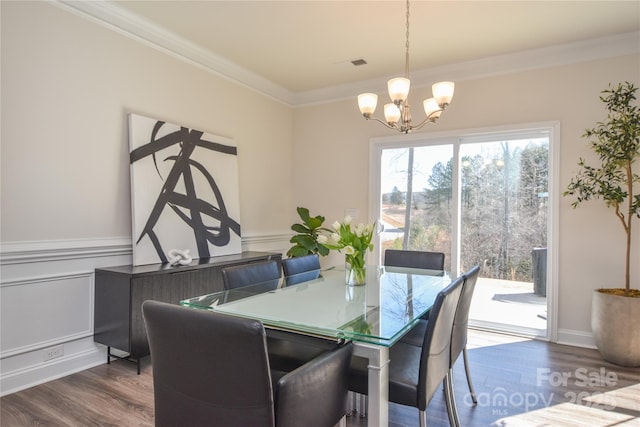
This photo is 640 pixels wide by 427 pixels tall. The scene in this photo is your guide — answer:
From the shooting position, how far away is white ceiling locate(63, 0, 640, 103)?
293 centimetres

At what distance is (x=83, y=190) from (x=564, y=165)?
4.36 meters

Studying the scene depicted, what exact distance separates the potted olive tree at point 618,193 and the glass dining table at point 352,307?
1.55 meters

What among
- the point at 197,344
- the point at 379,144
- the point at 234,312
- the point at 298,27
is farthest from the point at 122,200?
the point at 379,144

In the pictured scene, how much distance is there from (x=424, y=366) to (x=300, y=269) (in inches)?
60.0

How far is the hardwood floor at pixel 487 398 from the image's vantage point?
7.25ft

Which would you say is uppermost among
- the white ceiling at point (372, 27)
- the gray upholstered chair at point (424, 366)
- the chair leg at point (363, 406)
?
the white ceiling at point (372, 27)

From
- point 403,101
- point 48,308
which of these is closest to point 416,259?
point 403,101

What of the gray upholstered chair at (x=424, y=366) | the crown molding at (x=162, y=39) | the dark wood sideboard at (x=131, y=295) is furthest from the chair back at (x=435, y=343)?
the crown molding at (x=162, y=39)

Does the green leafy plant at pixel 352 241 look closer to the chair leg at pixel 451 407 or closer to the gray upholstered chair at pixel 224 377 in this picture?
the chair leg at pixel 451 407

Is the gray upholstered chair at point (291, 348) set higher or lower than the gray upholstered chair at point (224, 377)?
lower

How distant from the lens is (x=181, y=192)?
11.7ft

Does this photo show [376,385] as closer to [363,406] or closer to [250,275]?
[363,406]

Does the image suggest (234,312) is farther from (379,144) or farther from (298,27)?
(379,144)

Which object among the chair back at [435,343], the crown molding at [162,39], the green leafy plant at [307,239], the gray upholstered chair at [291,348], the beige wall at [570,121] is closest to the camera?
the chair back at [435,343]
